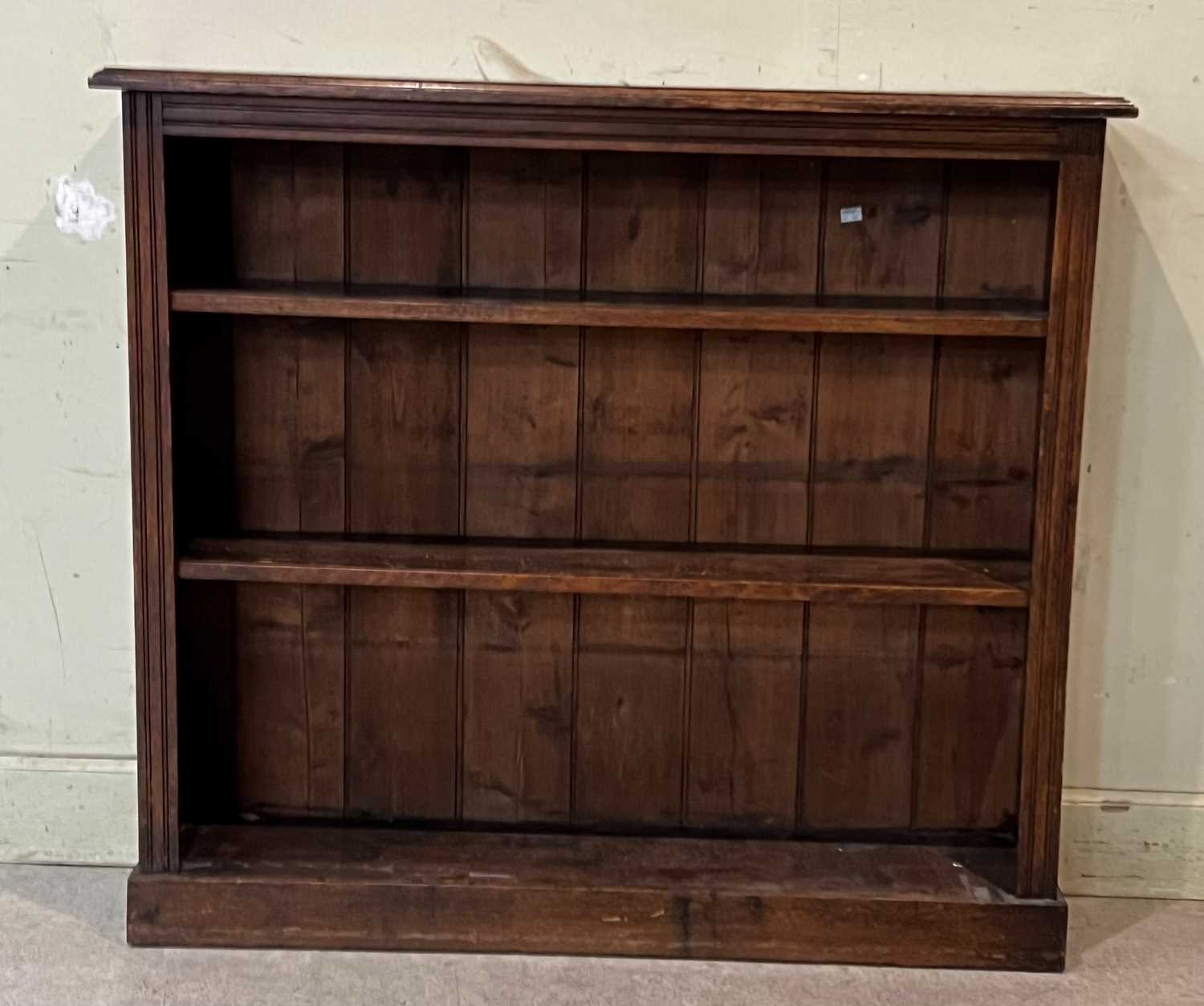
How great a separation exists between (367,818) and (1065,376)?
1.28 metres

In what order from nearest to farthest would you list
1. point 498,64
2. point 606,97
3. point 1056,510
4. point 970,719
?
point 606,97 → point 1056,510 → point 498,64 → point 970,719

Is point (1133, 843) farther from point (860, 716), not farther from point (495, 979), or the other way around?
point (495, 979)

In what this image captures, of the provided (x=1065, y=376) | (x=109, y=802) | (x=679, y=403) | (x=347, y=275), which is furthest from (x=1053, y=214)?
(x=109, y=802)

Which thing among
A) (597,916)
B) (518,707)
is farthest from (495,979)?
(518,707)

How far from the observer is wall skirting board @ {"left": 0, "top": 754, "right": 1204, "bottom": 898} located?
2.48m

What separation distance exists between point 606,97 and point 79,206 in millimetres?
879

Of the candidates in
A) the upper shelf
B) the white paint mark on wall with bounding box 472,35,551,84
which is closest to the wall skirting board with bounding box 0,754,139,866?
the upper shelf

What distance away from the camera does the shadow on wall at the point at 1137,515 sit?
2336 mm

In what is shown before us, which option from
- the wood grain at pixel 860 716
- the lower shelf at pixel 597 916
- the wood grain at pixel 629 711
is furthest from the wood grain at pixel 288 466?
the wood grain at pixel 860 716

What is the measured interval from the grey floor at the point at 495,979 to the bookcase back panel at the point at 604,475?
0.28 meters

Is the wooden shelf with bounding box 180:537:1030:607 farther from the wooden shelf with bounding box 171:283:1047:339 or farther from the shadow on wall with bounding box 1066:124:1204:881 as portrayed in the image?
the wooden shelf with bounding box 171:283:1047:339

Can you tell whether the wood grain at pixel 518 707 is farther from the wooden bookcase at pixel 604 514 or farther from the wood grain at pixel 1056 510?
the wood grain at pixel 1056 510

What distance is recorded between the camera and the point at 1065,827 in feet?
8.18

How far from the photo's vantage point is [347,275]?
2.35 meters
